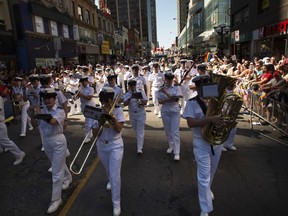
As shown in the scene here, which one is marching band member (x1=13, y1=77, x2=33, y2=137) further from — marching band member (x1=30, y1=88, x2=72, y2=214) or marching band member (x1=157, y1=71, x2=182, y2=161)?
marching band member (x1=157, y1=71, x2=182, y2=161)

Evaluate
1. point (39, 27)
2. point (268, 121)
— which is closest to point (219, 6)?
point (39, 27)

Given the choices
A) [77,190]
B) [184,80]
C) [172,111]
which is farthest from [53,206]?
[184,80]

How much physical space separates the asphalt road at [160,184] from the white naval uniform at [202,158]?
1.54ft

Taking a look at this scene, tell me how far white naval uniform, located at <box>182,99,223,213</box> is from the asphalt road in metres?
0.47

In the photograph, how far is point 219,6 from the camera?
1708 inches

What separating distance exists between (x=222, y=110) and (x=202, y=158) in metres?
0.76

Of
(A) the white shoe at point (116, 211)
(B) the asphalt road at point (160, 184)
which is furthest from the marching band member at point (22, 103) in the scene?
(A) the white shoe at point (116, 211)

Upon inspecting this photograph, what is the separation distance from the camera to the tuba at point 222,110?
3.39 m

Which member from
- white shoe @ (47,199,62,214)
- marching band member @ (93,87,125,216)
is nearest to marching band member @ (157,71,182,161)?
marching band member @ (93,87,125,216)

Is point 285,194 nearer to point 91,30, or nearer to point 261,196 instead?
point 261,196

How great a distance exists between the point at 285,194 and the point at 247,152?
196cm

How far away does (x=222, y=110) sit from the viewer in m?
3.54

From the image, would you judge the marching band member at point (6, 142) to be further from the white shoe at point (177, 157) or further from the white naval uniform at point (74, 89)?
the white naval uniform at point (74, 89)

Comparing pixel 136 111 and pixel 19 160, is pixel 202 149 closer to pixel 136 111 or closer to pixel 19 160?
pixel 136 111
